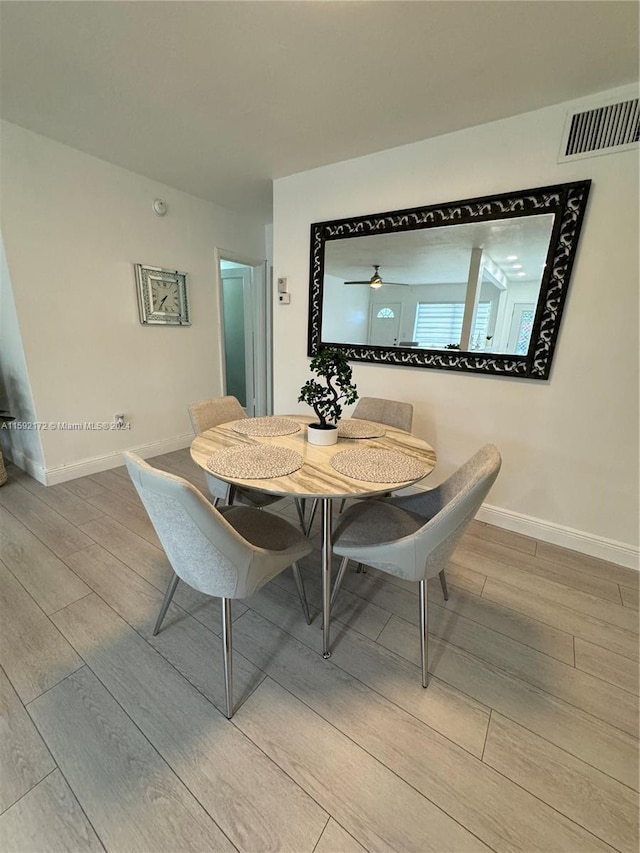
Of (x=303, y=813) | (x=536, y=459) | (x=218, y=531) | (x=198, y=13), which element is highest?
(x=198, y=13)

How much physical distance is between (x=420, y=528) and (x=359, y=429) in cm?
67

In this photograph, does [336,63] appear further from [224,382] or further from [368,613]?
[224,382]

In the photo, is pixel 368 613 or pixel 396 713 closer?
pixel 396 713

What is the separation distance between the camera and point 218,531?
950 millimetres

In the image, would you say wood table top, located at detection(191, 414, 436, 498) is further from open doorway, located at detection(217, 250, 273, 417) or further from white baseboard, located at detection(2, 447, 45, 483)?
open doorway, located at detection(217, 250, 273, 417)

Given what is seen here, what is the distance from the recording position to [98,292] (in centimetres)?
265

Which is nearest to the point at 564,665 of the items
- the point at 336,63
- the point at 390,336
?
the point at 390,336

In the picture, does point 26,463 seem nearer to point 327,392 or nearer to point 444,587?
point 327,392

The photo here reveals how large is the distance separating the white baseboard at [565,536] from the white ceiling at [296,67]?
89.7 inches

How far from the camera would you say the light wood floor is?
2.92 ft

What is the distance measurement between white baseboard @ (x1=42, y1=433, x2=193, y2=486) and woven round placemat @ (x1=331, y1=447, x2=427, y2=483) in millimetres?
2395

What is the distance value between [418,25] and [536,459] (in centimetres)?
216

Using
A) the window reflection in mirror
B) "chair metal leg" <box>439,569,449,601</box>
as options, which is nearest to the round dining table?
"chair metal leg" <box>439,569,449,601</box>

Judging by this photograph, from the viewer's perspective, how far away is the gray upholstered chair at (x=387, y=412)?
207cm
